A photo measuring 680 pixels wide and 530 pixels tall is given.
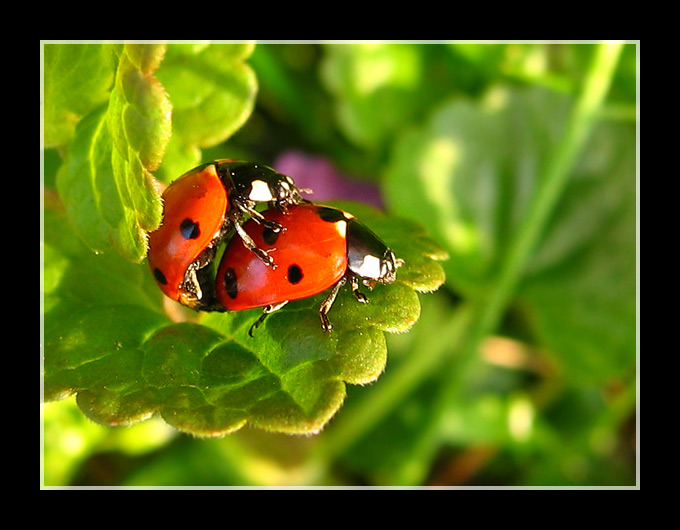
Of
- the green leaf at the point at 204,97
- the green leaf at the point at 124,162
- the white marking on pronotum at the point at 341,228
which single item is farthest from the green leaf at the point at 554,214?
the green leaf at the point at 124,162

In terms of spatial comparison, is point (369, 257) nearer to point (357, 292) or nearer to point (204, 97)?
point (357, 292)

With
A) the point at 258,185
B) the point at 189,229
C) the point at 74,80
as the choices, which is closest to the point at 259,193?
the point at 258,185

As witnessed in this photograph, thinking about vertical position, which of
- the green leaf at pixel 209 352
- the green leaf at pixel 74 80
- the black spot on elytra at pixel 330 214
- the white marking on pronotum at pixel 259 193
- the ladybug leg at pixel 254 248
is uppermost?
the green leaf at pixel 74 80

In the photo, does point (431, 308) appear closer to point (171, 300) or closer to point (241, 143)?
point (241, 143)

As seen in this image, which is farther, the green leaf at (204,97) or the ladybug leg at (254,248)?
the green leaf at (204,97)

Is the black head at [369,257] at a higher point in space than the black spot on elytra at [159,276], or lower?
higher

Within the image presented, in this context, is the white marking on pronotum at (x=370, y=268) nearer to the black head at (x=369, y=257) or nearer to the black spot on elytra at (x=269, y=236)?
the black head at (x=369, y=257)

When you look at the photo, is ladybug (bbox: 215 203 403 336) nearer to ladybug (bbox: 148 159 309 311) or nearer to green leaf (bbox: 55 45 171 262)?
ladybug (bbox: 148 159 309 311)
